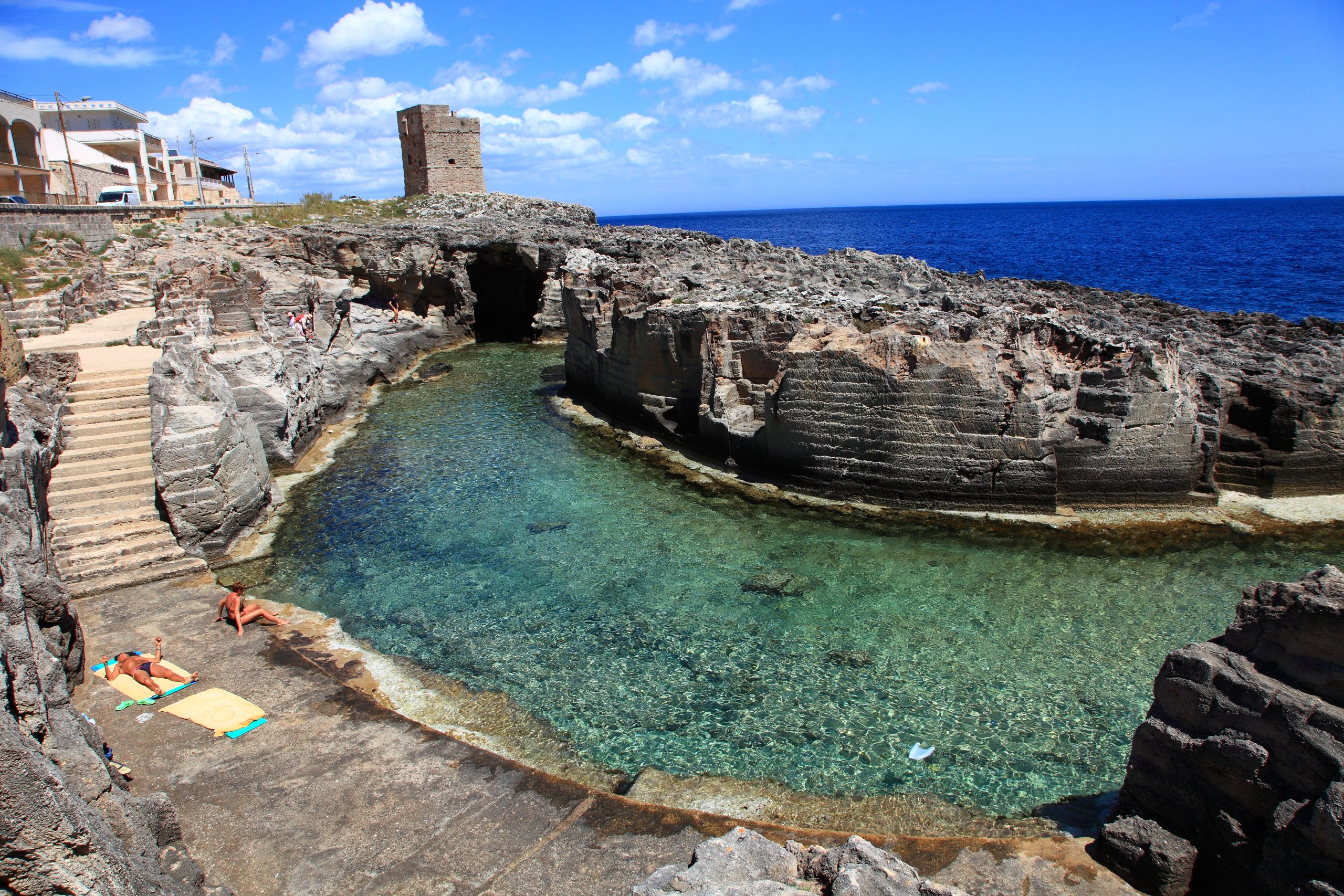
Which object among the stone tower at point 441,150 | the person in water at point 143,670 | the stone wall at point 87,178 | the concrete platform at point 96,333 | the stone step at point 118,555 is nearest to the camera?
the person in water at point 143,670

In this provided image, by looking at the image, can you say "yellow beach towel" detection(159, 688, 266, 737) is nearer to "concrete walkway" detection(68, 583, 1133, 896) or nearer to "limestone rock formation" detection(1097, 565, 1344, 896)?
"concrete walkway" detection(68, 583, 1133, 896)

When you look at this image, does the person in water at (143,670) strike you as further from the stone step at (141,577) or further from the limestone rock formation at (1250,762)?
the limestone rock formation at (1250,762)

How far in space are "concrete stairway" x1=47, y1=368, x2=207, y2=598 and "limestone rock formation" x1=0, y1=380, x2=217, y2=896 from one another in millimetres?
1808

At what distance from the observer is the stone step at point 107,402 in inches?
487

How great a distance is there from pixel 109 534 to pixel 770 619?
8.93m

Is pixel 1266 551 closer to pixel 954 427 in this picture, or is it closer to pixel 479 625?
pixel 954 427

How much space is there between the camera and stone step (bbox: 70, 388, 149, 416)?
40.6 ft

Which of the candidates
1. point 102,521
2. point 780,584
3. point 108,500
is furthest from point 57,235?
point 780,584

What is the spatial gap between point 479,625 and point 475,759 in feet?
11.4

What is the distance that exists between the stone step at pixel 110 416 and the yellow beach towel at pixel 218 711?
23.7 feet

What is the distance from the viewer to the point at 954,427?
1266cm

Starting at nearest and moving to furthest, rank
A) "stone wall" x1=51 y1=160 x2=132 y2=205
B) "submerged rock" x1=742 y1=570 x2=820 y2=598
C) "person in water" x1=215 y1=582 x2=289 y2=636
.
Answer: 1. "person in water" x1=215 y1=582 x2=289 y2=636
2. "submerged rock" x1=742 y1=570 x2=820 y2=598
3. "stone wall" x1=51 y1=160 x2=132 y2=205

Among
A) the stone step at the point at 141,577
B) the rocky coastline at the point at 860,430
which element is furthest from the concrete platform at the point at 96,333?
the stone step at the point at 141,577

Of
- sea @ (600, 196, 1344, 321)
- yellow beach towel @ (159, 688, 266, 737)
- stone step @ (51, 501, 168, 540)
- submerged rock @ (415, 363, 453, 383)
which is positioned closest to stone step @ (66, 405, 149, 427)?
stone step @ (51, 501, 168, 540)
